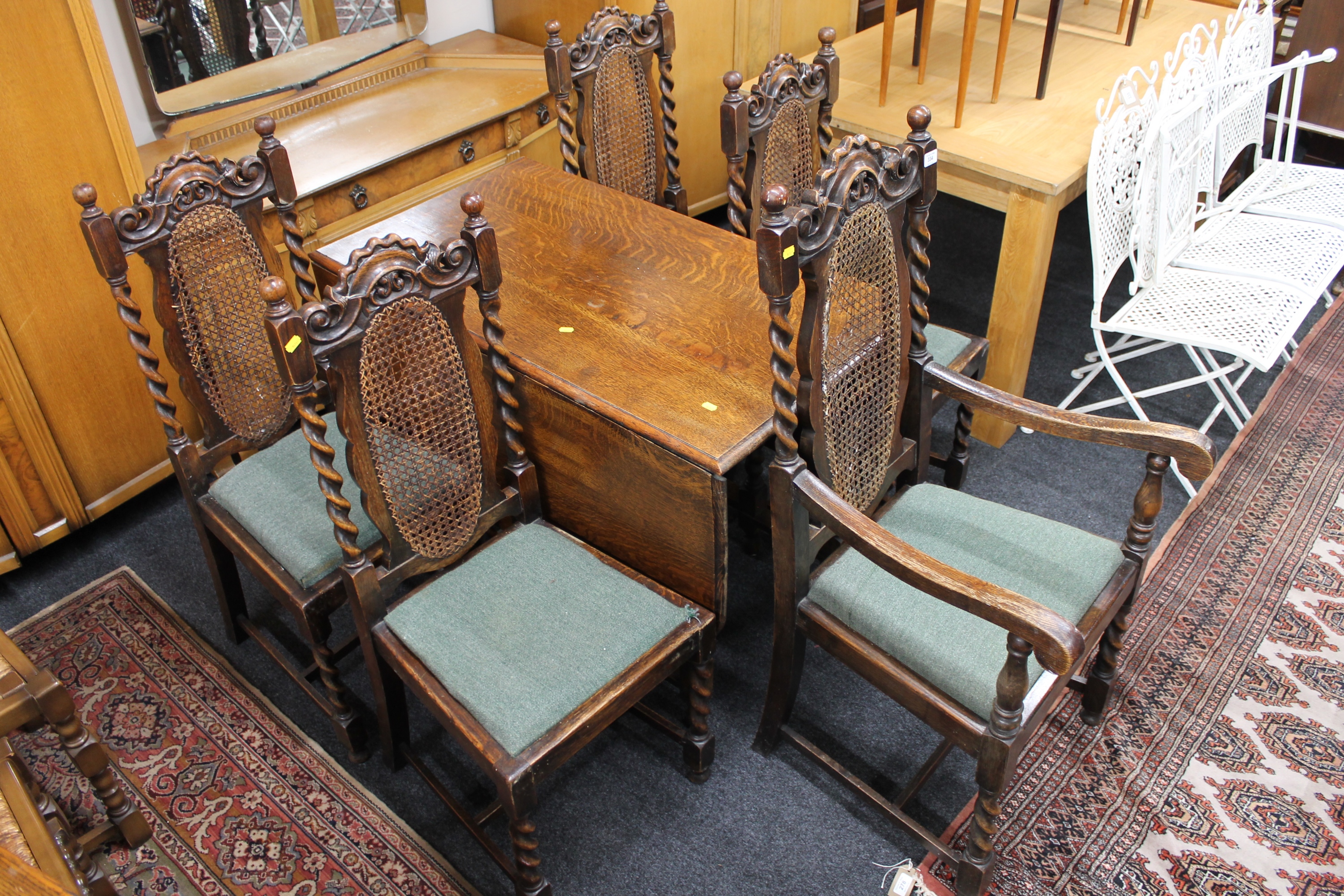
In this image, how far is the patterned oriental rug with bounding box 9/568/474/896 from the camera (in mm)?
2037

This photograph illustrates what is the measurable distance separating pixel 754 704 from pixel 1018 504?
106cm

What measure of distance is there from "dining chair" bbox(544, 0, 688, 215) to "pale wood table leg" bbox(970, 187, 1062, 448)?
0.98 m

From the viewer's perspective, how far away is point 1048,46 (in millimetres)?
3172

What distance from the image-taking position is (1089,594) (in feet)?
6.18

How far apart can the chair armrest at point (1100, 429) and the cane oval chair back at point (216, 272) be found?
1479mm

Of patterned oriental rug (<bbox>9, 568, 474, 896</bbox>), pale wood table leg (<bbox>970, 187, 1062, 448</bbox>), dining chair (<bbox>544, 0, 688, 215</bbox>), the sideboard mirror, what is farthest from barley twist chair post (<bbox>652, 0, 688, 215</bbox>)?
patterned oriental rug (<bbox>9, 568, 474, 896</bbox>)

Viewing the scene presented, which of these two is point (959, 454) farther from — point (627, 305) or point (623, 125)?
point (623, 125)

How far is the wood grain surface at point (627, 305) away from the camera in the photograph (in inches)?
77.2

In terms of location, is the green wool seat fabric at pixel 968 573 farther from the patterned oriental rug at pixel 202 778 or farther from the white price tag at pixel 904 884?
the patterned oriental rug at pixel 202 778

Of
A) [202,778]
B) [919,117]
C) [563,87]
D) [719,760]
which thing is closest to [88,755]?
[202,778]

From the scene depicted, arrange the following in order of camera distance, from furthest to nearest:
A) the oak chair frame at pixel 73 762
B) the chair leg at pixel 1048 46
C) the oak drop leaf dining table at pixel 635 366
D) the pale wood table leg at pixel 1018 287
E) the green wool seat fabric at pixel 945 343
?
the chair leg at pixel 1048 46 < the pale wood table leg at pixel 1018 287 < the green wool seat fabric at pixel 945 343 < the oak drop leaf dining table at pixel 635 366 < the oak chair frame at pixel 73 762

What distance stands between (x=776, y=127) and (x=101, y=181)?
1.72 meters

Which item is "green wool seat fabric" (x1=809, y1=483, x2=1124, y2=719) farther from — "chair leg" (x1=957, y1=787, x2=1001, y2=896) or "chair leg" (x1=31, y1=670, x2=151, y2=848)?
"chair leg" (x1=31, y1=670, x2=151, y2=848)

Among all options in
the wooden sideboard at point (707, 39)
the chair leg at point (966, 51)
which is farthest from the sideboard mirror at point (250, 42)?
the chair leg at point (966, 51)
